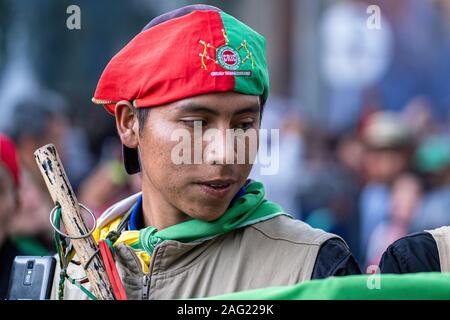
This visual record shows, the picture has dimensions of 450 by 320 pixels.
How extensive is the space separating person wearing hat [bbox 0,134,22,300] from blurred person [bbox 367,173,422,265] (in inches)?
134

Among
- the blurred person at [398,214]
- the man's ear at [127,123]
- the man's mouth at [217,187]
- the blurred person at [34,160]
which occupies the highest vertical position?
the man's ear at [127,123]

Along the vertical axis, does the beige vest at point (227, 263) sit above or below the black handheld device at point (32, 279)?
above

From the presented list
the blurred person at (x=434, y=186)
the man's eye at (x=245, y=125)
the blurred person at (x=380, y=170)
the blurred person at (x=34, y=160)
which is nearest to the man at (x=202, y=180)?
the man's eye at (x=245, y=125)

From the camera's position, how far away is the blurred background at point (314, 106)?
8633 millimetres

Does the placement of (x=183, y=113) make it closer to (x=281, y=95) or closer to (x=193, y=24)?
(x=193, y=24)

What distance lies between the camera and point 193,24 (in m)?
3.50

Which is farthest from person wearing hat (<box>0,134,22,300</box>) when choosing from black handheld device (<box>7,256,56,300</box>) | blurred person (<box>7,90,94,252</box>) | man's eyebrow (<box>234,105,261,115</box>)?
man's eyebrow (<box>234,105,261,115</box>)

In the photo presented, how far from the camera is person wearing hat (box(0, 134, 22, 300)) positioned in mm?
5223

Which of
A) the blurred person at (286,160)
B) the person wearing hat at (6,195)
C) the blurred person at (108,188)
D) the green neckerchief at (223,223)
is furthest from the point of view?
the blurred person at (286,160)

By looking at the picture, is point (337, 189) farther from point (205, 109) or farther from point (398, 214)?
point (205, 109)

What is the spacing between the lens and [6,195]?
5.23 m

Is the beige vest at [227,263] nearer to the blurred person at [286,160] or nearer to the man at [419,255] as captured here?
the man at [419,255]

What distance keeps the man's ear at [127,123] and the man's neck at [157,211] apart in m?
0.14

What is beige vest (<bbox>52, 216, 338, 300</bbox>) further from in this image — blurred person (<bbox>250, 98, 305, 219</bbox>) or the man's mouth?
blurred person (<bbox>250, 98, 305, 219</bbox>)
